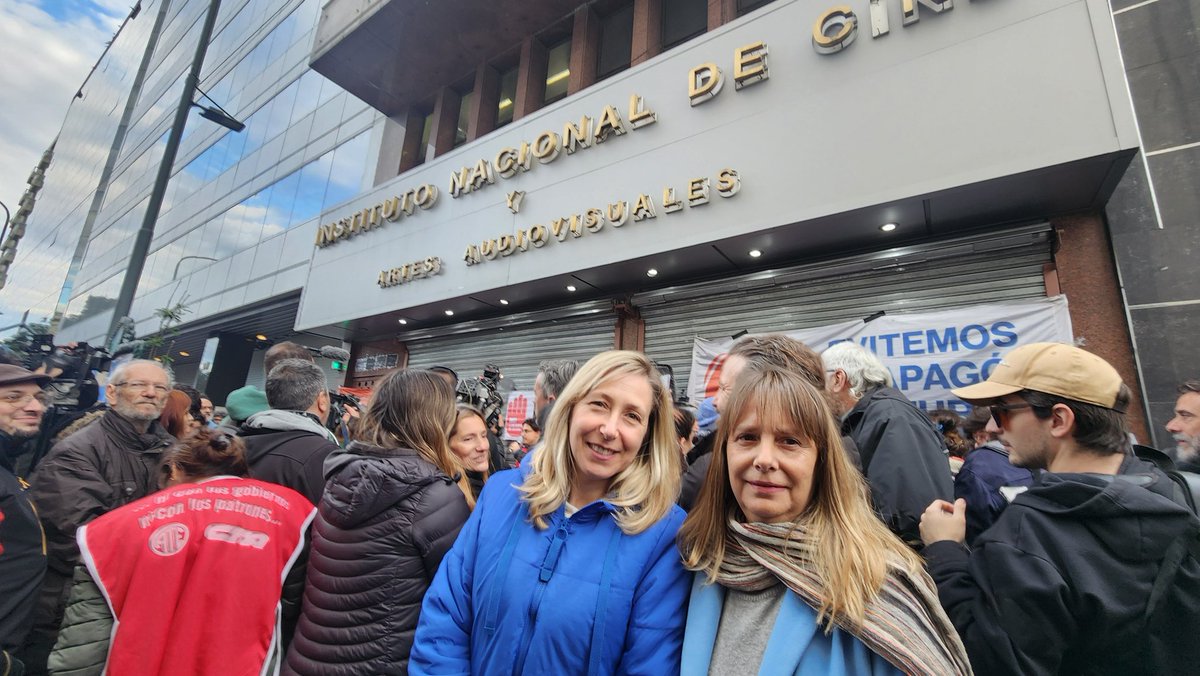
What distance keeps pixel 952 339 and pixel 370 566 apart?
5.75 m

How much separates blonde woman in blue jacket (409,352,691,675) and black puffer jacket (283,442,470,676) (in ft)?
0.89

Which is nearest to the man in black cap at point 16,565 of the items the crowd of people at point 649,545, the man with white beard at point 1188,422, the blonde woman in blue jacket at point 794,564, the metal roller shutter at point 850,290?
the crowd of people at point 649,545

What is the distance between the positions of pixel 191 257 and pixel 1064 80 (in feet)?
78.7

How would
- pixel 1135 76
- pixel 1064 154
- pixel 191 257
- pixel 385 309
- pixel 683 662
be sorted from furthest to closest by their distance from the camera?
pixel 191 257, pixel 385 309, pixel 1135 76, pixel 1064 154, pixel 683 662

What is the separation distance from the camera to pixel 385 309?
992 cm

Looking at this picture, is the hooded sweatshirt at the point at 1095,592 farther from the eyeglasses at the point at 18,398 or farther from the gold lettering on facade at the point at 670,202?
the gold lettering on facade at the point at 670,202

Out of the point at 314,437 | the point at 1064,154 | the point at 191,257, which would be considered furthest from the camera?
the point at 191,257

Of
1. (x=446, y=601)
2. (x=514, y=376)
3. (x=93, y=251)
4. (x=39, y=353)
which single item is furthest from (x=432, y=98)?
(x=93, y=251)

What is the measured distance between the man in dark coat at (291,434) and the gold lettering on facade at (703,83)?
A: 5.94 m

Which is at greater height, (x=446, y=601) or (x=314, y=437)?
(x=314, y=437)

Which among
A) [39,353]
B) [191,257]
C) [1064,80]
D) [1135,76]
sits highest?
[191,257]

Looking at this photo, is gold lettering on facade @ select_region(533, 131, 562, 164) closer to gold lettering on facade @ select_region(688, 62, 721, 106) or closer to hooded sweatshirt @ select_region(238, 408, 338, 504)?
gold lettering on facade @ select_region(688, 62, 721, 106)

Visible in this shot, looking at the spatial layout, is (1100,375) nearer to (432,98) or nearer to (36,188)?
(432,98)

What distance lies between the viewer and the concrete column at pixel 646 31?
902 centimetres
